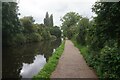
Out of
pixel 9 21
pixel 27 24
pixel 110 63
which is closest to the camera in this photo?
pixel 110 63

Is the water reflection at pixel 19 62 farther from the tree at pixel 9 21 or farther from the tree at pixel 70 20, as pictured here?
the tree at pixel 70 20

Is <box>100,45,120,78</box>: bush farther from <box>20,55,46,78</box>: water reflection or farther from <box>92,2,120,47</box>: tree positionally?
<box>20,55,46,78</box>: water reflection

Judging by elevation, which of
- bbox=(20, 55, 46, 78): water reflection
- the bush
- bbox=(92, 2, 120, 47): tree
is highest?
bbox=(92, 2, 120, 47): tree

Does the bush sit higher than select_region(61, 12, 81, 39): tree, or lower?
lower

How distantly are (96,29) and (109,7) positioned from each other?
1483 mm

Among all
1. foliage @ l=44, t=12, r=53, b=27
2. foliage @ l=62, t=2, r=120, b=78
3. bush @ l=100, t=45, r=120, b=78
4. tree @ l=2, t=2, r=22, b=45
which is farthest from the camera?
foliage @ l=44, t=12, r=53, b=27

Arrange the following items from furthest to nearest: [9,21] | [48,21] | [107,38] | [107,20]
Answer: [48,21]
[9,21]
[107,38]
[107,20]

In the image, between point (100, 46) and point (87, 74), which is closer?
point (87, 74)

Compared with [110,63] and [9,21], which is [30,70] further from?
[9,21]

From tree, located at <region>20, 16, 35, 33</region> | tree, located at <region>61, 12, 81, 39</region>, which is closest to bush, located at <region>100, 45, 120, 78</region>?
tree, located at <region>20, 16, 35, 33</region>

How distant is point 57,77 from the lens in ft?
33.4

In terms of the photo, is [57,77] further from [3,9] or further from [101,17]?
[3,9]

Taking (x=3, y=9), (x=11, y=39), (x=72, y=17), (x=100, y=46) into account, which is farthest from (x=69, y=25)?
(x=100, y=46)

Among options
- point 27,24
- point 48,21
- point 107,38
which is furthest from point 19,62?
point 48,21
